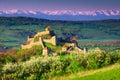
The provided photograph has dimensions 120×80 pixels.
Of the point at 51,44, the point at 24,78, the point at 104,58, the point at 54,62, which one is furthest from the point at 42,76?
the point at 51,44

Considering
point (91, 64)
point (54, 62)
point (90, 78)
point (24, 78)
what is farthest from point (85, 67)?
point (90, 78)

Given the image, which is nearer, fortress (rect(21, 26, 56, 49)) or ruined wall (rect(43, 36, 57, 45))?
ruined wall (rect(43, 36, 57, 45))

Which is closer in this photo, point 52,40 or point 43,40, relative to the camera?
point 43,40

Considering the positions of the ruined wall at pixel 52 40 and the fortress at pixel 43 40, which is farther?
the fortress at pixel 43 40

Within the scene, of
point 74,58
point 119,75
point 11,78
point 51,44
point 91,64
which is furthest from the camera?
point 51,44

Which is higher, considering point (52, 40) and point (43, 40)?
point (43, 40)

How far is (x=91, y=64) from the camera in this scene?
123 ft

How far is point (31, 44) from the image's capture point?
145875 mm

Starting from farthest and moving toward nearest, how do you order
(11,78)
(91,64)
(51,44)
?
1. (51,44)
2. (91,64)
3. (11,78)

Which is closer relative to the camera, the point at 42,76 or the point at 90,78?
the point at 90,78

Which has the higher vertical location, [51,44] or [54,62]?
[54,62]

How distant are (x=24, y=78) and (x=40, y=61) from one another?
202 inches

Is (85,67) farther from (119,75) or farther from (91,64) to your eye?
(119,75)

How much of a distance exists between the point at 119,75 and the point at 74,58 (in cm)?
1428
